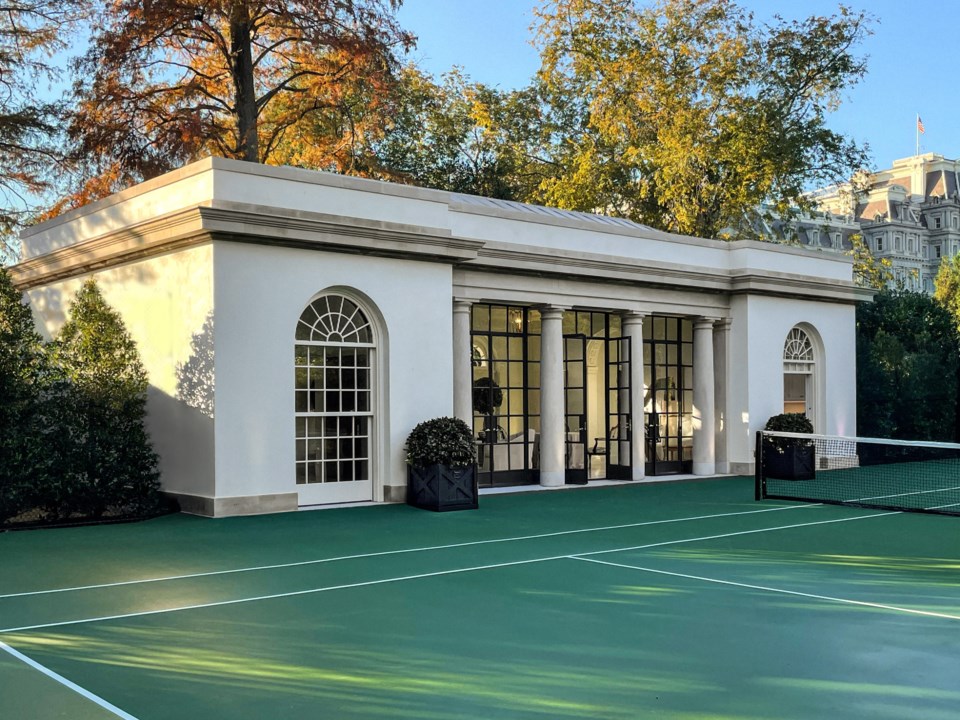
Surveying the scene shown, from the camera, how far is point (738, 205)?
35.8 meters

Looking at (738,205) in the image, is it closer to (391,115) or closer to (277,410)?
(391,115)

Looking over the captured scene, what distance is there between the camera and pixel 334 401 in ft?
56.8

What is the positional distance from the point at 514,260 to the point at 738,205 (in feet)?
59.6

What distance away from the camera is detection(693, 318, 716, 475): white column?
78.4ft

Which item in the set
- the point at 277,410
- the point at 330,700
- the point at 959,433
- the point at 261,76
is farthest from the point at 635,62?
the point at 330,700

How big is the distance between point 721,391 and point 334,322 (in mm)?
11010

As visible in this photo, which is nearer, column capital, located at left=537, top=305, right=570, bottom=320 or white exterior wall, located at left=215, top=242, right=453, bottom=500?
white exterior wall, located at left=215, top=242, right=453, bottom=500

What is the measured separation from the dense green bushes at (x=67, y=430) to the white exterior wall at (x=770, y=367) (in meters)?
13.7

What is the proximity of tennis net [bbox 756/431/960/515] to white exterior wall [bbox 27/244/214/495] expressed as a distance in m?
9.71

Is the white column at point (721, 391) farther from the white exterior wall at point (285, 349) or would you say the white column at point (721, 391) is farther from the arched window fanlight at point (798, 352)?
the white exterior wall at point (285, 349)

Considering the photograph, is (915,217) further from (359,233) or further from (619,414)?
(359,233)

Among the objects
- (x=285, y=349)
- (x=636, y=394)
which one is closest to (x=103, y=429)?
(x=285, y=349)

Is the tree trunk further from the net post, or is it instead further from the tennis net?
the net post

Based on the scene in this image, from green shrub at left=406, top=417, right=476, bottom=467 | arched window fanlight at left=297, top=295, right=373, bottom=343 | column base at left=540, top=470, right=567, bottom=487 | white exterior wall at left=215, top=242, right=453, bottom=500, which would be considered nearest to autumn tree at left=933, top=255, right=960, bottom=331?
column base at left=540, top=470, right=567, bottom=487
